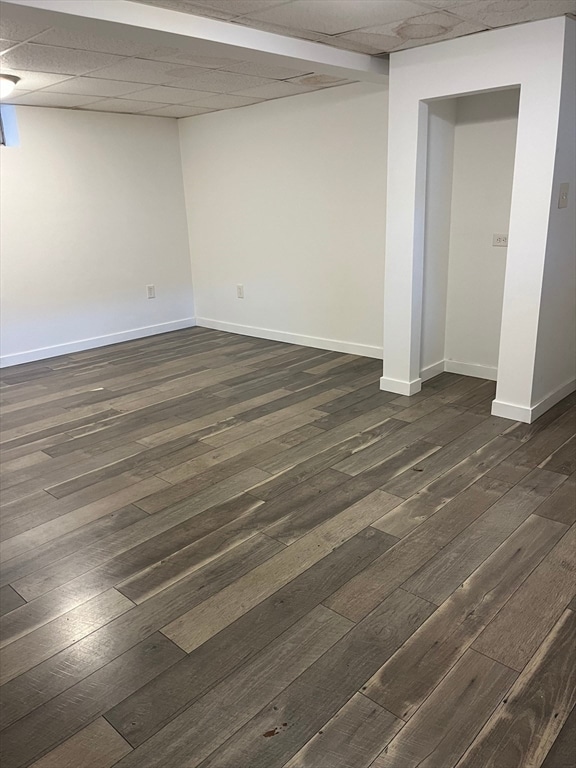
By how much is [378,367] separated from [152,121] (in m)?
3.40

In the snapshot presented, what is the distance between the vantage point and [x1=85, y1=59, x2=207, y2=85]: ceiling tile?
3512 millimetres

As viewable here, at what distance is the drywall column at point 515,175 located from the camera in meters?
3.03

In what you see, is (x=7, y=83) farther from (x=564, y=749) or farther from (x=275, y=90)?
(x=564, y=749)

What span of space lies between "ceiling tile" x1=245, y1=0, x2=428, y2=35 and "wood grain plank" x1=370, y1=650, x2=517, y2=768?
2716mm

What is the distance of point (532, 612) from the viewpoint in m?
1.96

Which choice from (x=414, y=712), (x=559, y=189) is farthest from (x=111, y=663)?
(x=559, y=189)

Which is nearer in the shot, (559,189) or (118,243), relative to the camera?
(559,189)

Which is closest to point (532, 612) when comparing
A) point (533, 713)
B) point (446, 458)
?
point (533, 713)

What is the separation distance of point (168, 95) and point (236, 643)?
4.24m

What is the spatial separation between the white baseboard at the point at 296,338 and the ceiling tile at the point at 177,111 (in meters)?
2.07

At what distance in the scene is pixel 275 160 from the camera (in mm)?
5203

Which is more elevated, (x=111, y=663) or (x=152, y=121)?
(x=152, y=121)

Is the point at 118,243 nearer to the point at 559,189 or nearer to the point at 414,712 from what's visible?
the point at 559,189

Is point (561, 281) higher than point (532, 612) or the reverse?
higher
